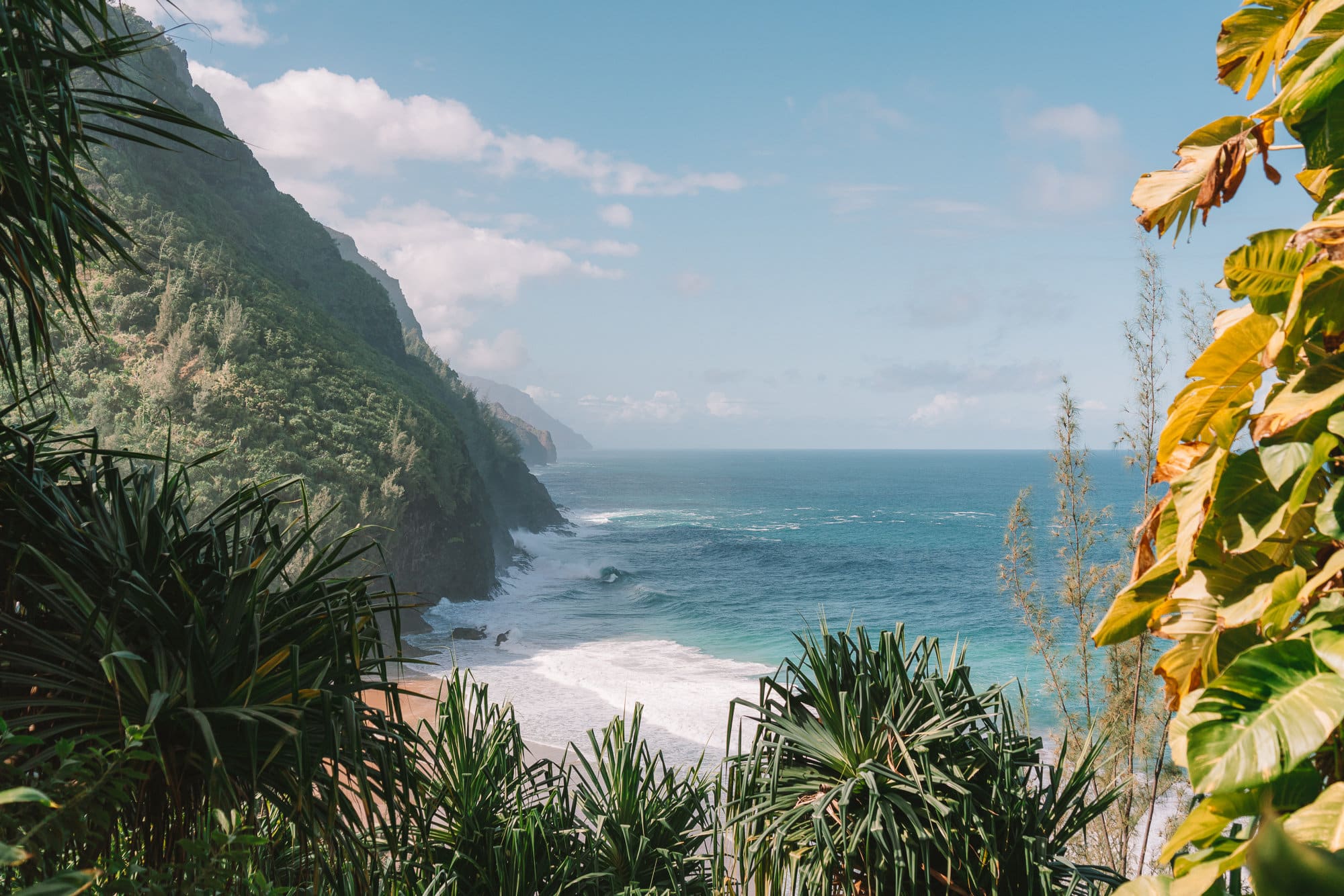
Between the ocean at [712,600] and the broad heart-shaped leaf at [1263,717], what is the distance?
7.58 ft

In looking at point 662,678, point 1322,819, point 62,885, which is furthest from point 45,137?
point 662,678

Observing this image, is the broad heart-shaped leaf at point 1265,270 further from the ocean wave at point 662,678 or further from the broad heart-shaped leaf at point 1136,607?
the ocean wave at point 662,678

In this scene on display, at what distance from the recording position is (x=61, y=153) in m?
2.06

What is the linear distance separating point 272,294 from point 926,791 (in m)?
26.9

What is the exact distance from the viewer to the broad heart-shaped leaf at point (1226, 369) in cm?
86

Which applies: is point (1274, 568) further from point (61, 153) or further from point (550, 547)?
point (550, 547)

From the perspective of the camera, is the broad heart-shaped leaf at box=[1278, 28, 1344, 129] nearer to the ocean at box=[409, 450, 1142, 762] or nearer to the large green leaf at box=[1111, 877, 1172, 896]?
the large green leaf at box=[1111, 877, 1172, 896]

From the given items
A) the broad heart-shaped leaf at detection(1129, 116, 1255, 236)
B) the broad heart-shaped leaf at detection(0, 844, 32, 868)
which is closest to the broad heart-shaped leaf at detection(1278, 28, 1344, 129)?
the broad heart-shaped leaf at detection(1129, 116, 1255, 236)

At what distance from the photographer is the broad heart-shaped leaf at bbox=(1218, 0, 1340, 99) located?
3.23ft

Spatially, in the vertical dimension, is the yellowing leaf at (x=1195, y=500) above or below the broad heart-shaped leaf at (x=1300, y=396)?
below

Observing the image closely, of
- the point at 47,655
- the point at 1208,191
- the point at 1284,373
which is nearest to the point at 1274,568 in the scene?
the point at 1284,373

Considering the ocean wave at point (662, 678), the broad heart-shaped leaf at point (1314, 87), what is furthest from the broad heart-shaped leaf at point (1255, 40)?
the ocean wave at point (662, 678)

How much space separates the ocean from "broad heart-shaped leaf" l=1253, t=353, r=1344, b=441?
7.44 feet

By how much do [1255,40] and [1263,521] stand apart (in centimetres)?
70
